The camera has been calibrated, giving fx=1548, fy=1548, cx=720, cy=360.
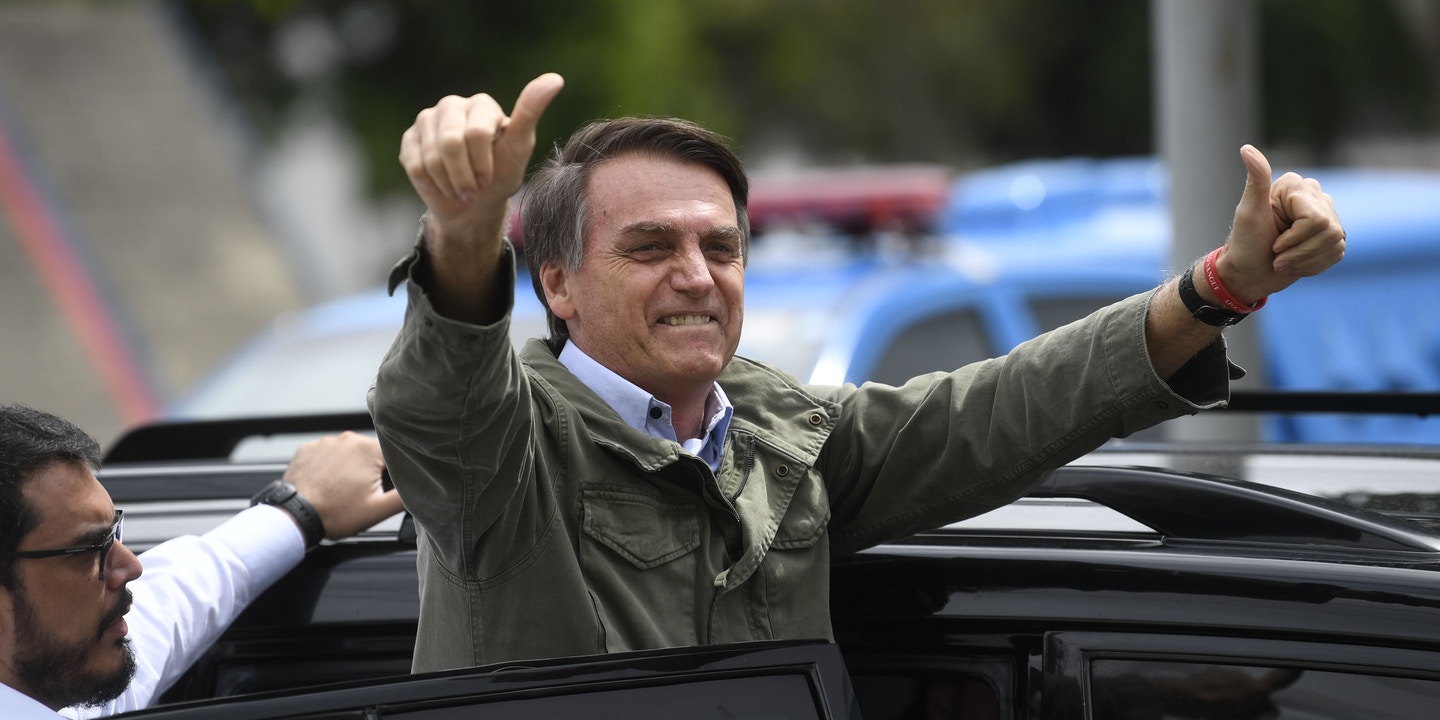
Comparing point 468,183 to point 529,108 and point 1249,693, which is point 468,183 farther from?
point 1249,693

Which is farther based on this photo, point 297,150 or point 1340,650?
point 297,150

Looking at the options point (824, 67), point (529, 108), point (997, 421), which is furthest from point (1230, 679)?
point (824, 67)

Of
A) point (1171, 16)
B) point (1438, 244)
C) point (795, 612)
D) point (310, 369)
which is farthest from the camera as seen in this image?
point (1438, 244)

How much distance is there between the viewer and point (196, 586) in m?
2.20

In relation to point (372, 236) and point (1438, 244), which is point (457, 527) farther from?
point (372, 236)

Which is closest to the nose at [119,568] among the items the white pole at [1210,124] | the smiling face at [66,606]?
the smiling face at [66,606]

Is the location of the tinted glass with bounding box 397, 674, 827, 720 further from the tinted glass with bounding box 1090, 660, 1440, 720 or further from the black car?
the tinted glass with bounding box 1090, 660, 1440, 720

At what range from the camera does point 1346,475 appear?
242cm

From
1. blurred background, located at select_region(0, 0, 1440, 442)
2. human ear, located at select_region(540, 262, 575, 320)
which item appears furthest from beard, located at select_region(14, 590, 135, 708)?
blurred background, located at select_region(0, 0, 1440, 442)

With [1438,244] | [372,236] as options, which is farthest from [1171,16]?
[372,236]

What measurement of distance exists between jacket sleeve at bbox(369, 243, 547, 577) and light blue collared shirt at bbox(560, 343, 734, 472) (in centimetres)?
27

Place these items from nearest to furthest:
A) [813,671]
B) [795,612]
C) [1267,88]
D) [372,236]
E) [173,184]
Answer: [813,671] < [795,612] < [173,184] < [1267,88] < [372,236]

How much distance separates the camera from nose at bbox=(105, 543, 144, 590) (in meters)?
1.97

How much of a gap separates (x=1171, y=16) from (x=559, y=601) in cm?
261
